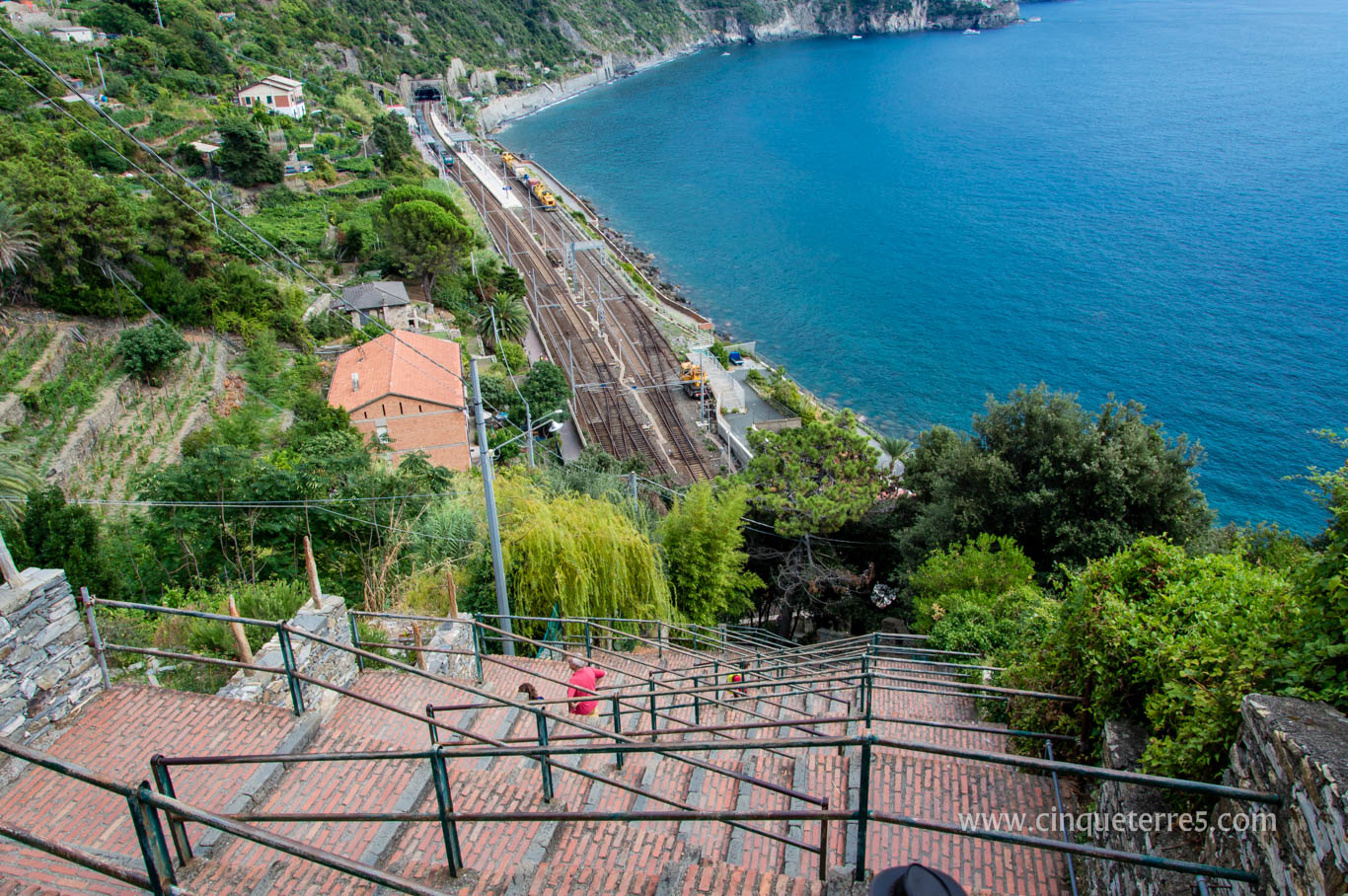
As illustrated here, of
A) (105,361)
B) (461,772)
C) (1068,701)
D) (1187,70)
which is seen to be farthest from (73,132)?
(1187,70)

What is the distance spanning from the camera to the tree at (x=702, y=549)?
17.5m

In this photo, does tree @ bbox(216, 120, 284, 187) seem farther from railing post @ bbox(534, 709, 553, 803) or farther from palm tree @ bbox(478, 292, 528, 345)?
railing post @ bbox(534, 709, 553, 803)

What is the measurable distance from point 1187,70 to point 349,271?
4874 inches

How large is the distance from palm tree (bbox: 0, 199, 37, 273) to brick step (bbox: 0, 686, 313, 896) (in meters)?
25.0

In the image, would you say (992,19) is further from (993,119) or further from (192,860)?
(192,860)

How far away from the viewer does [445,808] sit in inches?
187

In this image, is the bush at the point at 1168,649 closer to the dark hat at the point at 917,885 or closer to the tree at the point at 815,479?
the dark hat at the point at 917,885

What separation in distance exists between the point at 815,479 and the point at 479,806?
1738 cm

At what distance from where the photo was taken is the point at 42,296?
2658 cm

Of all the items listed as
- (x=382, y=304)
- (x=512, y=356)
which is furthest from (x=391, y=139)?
(x=512, y=356)

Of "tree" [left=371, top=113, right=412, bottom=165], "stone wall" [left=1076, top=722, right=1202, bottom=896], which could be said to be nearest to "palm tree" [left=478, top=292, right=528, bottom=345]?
"tree" [left=371, top=113, right=412, bottom=165]

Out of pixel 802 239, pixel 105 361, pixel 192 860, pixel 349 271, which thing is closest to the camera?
pixel 192 860

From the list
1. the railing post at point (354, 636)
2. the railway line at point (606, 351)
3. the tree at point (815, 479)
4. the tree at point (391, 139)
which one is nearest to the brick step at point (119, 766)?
the railing post at point (354, 636)

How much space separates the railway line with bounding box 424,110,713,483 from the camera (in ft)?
125
